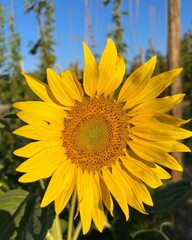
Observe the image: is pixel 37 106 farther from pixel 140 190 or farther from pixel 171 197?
pixel 171 197

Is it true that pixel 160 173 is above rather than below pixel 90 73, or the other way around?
below

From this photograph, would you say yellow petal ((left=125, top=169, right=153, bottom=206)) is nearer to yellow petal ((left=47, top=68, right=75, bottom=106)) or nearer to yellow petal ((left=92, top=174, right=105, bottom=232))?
yellow petal ((left=92, top=174, right=105, bottom=232))

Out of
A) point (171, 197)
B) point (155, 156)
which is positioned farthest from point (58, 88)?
point (171, 197)

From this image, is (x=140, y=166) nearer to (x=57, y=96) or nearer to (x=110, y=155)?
(x=110, y=155)

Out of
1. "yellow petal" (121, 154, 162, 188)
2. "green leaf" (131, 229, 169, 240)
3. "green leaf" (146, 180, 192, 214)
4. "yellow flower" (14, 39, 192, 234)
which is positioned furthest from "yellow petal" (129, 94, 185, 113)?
"green leaf" (131, 229, 169, 240)

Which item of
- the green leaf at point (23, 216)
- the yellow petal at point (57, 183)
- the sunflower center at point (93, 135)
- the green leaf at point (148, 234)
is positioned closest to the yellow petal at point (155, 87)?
the sunflower center at point (93, 135)

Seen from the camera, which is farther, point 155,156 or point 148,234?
point 148,234
